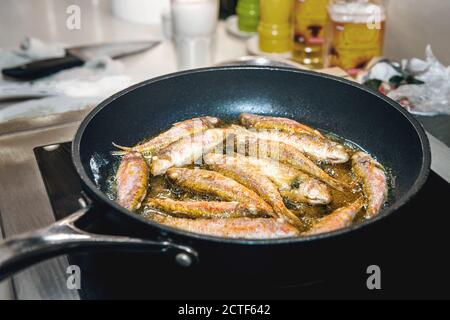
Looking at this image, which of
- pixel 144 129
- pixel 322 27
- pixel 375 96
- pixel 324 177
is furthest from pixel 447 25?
pixel 144 129

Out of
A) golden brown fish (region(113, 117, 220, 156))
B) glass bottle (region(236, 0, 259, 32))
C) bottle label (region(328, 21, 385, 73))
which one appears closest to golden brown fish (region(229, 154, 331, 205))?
golden brown fish (region(113, 117, 220, 156))

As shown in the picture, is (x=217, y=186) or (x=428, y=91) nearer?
(x=217, y=186)

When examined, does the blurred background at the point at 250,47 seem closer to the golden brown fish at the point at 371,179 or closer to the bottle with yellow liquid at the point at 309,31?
the bottle with yellow liquid at the point at 309,31

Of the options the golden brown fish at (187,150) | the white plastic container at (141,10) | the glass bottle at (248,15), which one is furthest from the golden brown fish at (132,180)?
the white plastic container at (141,10)

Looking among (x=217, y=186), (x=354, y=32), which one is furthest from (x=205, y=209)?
(x=354, y=32)

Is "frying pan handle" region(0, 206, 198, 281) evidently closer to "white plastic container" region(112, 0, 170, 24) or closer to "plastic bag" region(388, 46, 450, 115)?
"plastic bag" region(388, 46, 450, 115)

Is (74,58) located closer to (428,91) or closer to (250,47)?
(250,47)
